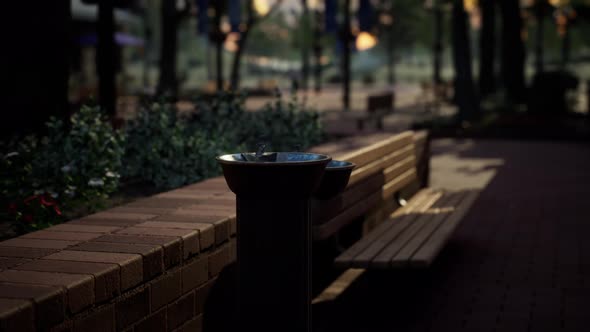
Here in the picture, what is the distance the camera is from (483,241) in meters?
7.85

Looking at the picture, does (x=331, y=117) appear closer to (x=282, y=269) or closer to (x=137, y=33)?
(x=282, y=269)

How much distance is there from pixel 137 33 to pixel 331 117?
80.0 meters

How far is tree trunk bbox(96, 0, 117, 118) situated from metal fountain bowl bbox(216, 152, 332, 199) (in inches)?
263

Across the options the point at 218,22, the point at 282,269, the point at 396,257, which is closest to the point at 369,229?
the point at 396,257

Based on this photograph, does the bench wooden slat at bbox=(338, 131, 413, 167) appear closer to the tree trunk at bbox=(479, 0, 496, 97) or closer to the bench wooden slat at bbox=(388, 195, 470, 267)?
the bench wooden slat at bbox=(388, 195, 470, 267)

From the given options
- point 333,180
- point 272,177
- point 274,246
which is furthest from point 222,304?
point 272,177

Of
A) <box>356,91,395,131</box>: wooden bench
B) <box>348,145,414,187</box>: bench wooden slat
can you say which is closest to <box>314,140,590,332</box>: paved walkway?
<box>348,145,414,187</box>: bench wooden slat

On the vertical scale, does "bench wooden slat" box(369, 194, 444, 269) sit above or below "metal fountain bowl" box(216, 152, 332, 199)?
below

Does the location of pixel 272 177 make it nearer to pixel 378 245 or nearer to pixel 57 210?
pixel 57 210

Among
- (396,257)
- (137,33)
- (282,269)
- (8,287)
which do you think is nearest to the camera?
(8,287)

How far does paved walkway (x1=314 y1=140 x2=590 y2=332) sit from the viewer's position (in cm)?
543

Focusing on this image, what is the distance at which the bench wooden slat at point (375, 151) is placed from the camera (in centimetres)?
615

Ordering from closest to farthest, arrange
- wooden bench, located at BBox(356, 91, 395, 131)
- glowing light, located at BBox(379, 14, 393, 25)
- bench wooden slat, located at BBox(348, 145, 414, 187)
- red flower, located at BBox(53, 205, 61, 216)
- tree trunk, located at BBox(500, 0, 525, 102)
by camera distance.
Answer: red flower, located at BBox(53, 205, 61, 216)
bench wooden slat, located at BBox(348, 145, 414, 187)
wooden bench, located at BBox(356, 91, 395, 131)
tree trunk, located at BBox(500, 0, 525, 102)
glowing light, located at BBox(379, 14, 393, 25)

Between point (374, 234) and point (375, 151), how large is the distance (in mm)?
737
